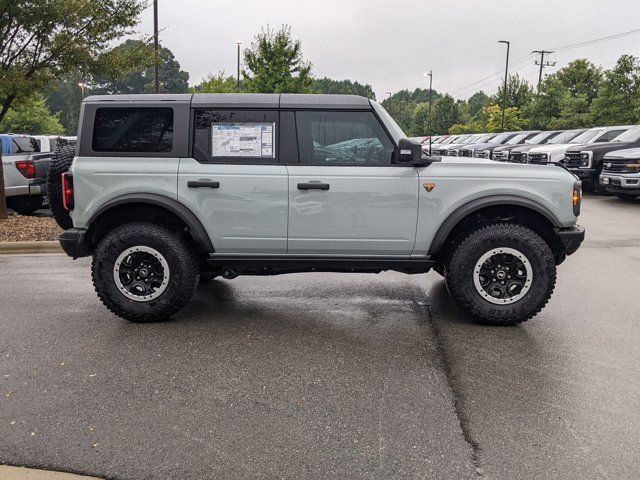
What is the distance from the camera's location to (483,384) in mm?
3898

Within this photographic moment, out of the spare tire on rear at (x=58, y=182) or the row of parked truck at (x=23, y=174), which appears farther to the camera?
the row of parked truck at (x=23, y=174)

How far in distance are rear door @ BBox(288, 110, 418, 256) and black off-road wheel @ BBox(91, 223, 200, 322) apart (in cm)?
99

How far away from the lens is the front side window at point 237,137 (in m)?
5.03

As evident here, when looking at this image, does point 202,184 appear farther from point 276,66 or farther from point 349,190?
point 276,66

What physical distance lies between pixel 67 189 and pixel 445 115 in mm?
63177

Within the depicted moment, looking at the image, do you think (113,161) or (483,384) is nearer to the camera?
(483,384)

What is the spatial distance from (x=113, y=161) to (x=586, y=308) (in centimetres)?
454

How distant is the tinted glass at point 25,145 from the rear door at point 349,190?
374 inches

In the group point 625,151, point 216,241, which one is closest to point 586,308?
point 216,241

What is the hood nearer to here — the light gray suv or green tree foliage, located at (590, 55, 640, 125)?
the light gray suv

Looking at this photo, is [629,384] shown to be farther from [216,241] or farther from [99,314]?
[99,314]

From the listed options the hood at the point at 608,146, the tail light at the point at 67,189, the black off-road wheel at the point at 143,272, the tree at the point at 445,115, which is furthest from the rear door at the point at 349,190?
the tree at the point at 445,115

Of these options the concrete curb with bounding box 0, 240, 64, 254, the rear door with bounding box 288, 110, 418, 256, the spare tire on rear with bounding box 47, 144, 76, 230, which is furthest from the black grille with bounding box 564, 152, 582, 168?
the spare tire on rear with bounding box 47, 144, 76, 230

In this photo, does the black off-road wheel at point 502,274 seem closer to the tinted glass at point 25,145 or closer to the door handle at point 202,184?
the door handle at point 202,184
